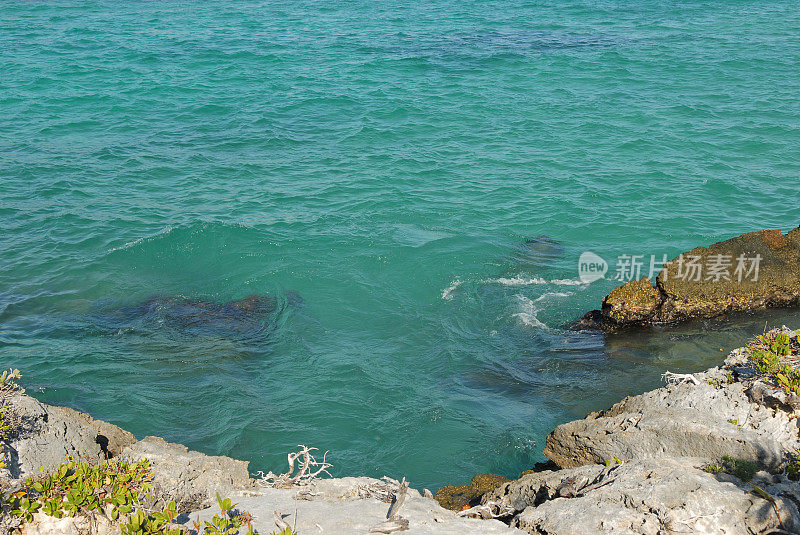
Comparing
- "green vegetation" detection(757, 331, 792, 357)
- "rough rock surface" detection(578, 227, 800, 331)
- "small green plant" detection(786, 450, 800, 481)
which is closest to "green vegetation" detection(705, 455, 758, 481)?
"small green plant" detection(786, 450, 800, 481)

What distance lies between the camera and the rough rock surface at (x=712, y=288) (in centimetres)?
1303

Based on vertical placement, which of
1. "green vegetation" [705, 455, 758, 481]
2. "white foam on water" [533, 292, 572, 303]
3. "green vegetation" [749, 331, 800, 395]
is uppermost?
"green vegetation" [749, 331, 800, 395]

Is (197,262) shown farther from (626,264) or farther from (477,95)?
(477,95)

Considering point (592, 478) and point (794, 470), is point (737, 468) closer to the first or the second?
point (794, 470)

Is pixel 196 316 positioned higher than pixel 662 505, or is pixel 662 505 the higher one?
pixel 662 505

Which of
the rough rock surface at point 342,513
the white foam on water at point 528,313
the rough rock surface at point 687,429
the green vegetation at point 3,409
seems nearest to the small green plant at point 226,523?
the rough rock surface at point 342,513

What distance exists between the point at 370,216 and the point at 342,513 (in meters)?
12.8

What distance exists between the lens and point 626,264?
1686 centimetres

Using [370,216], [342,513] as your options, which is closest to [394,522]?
[342,513]

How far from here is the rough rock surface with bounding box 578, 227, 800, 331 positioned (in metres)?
13.0

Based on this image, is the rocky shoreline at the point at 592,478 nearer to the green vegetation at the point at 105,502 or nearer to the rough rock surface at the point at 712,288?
the green vegetation at the point at 105,502

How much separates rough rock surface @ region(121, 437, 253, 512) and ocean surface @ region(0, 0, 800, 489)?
2.10 m

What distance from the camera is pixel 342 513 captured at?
23.8 feet

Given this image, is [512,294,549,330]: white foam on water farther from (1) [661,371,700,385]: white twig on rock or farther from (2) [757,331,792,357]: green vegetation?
(2) [757,331,792,357]: green vegetation
